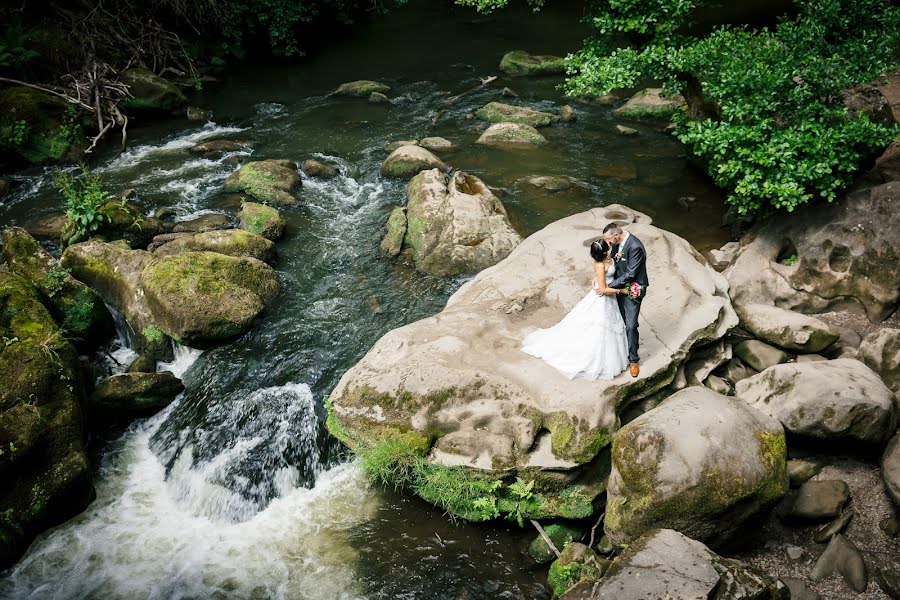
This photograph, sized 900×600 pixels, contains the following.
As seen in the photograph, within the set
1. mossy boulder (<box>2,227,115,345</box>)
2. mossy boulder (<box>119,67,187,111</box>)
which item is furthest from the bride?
mossy boulder (<box>119,67,187,111</box>)

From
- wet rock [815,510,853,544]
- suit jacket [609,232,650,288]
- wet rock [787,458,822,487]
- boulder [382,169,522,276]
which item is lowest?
wet rock [815,510,853,544]

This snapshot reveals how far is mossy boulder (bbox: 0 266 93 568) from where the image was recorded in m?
7.48

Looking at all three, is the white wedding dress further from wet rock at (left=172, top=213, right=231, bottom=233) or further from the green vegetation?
the green vegetation

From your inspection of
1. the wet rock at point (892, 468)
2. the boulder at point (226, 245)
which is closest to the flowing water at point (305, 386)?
the boulder at point (226, 245)

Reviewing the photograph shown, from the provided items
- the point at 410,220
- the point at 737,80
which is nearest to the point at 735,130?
the point at 737,80

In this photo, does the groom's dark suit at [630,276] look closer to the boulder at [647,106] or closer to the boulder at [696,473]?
the boulder at [696,473]

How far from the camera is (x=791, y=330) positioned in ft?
28.8

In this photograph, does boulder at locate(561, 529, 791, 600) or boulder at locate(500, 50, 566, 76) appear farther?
boulder at locate(500, 50, 566, 76)

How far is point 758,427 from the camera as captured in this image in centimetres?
673

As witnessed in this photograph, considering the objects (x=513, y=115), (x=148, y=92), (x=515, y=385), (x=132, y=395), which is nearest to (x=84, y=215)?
(x=132, y=395)

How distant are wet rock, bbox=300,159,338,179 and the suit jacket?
398 inches

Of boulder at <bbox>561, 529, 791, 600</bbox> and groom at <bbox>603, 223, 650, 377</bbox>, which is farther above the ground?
groom at <bbox>603, 223, 650, 377</bbox>

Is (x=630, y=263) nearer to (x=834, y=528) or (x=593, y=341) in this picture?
(x=593, y=341)

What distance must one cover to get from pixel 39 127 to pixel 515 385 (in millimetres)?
16006
